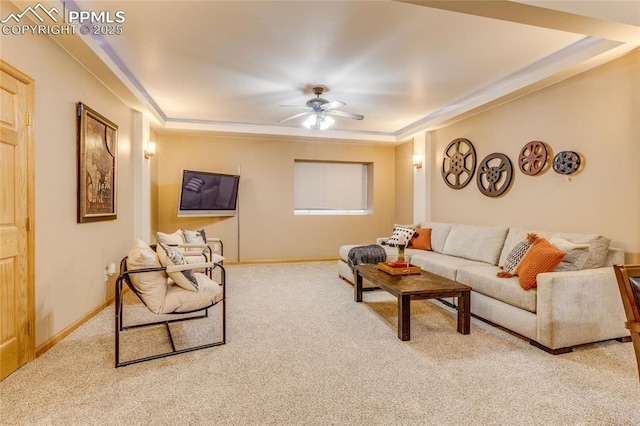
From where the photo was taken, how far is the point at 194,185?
552 centimetres

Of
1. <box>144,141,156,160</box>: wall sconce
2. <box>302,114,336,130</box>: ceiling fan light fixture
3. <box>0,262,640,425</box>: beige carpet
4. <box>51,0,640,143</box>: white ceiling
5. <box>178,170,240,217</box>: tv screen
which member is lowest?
<box>0,262,640,425</box>: beige carpet

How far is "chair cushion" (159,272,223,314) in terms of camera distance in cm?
245

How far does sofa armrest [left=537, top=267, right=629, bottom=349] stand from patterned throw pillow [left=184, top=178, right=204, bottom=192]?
195 inches

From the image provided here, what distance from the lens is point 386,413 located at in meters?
1.80

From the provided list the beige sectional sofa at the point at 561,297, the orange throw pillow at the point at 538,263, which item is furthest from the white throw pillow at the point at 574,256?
the orange throw pillow at the point at 538,263

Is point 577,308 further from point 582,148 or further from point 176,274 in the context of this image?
point 176,274

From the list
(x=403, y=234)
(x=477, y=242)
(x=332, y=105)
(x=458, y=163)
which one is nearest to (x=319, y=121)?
(x=332, y=105)

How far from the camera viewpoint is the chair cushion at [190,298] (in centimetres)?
245

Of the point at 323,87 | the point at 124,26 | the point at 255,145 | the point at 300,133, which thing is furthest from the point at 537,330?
the point at 255,145

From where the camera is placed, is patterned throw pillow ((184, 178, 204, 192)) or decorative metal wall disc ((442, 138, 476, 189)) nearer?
decorative metal wall disc ((442, 138, 476, 189))

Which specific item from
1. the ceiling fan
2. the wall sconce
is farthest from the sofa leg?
the wall sconce

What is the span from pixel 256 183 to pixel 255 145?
74 cm

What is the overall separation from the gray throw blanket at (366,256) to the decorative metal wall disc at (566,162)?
2.22 metres

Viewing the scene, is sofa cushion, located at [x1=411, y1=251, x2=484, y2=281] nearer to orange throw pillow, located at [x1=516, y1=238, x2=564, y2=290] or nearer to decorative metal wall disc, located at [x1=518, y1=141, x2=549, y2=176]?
orange throw pillow, located at [x1=516, y1=238, x2=564, y2=290]
